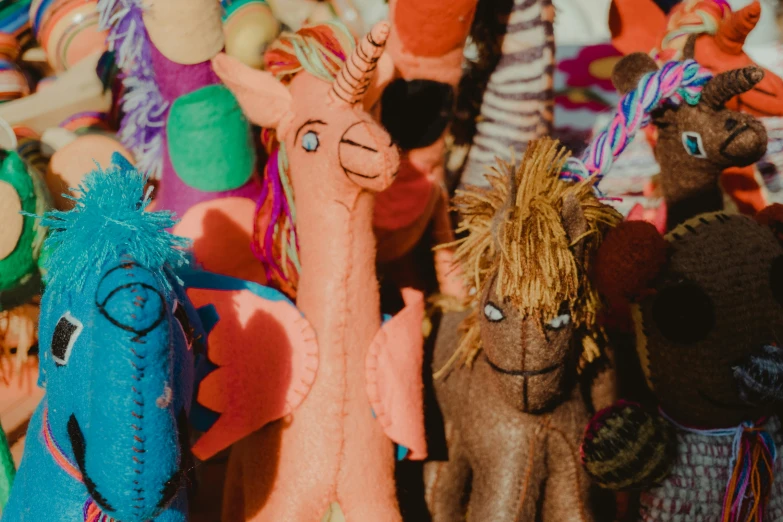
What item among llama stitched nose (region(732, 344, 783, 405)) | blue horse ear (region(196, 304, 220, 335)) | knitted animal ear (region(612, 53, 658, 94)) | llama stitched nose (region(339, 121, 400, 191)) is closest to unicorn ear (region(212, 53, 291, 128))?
llama stitched nose (region(339, 121, 400, 191))

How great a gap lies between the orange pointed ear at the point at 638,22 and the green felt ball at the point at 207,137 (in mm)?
614

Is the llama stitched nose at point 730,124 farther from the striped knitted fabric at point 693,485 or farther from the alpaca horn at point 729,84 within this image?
the striped knitted fabric at point 693,485

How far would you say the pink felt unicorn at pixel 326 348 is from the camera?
2.44ft

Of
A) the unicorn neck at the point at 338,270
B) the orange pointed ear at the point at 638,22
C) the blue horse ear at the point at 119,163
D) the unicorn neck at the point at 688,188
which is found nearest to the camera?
the blue horse ear at the point at 119,163

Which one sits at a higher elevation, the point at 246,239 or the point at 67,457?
the point at 246,239

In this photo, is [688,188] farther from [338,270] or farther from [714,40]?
[338,270]

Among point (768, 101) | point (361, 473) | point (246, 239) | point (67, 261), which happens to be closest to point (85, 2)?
point (246, 239)

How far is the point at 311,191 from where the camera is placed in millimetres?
783

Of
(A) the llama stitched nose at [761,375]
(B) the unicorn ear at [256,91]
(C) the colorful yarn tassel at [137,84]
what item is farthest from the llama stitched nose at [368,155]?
(A) the llama stitched nose at [761,375]

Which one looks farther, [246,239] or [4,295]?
[246,239]

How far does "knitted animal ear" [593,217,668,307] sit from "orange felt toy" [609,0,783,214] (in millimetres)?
349

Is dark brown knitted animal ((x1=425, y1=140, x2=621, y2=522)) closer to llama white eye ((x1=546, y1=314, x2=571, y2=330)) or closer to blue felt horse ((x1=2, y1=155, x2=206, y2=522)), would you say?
llama white eye ((x1=546, y1=314, x2=571, y2=330))

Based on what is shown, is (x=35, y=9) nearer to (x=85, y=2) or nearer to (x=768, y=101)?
(x=85, y=2)

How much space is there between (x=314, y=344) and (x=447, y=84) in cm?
38
